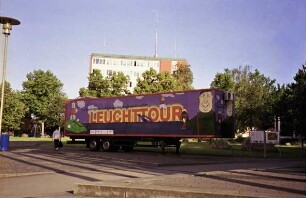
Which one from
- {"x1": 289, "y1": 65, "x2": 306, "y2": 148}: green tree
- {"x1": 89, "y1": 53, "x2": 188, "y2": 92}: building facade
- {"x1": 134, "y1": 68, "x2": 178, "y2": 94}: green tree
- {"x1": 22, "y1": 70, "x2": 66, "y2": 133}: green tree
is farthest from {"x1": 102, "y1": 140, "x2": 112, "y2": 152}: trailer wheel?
{"x1": 89, "y1": 53, "x2": 188, "y2": 92}: building facade

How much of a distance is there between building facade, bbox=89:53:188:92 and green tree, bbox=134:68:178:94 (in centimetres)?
4787

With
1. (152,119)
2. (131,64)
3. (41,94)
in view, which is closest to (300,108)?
(152,119)

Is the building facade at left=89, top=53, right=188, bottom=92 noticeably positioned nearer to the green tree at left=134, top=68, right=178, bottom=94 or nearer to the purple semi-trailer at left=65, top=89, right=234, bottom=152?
the green tree at left=134, top=68, right=178, bottom=94

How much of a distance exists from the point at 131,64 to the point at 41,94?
95.5ft

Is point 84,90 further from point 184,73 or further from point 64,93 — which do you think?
point 64,93

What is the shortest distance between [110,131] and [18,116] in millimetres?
49449

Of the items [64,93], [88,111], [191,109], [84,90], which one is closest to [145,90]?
[84,90]

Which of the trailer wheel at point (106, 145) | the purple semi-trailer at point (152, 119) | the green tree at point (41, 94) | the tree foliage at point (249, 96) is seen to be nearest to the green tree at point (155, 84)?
the tree foliage at point (249, 96)

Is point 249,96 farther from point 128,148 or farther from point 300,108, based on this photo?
point 128,148

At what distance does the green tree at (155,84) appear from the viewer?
5250 centimetres

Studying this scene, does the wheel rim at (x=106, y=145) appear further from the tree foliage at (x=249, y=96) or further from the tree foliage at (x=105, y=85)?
the tree foliage at (x=105, y=85)

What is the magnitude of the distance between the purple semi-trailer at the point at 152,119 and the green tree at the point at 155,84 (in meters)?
22.6

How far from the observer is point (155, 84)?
53.1 meters

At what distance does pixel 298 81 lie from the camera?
1559 inches
